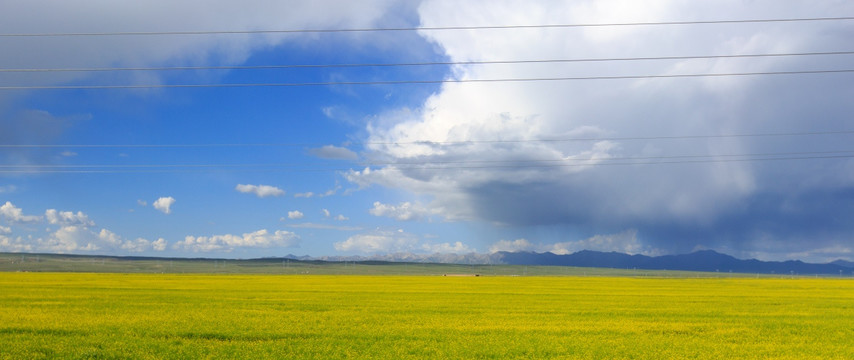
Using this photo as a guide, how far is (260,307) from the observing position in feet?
141

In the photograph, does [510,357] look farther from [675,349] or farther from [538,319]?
[538,319]

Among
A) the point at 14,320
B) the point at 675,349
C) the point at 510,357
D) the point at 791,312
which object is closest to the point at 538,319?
the point at 675,349

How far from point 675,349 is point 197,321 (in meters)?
22.8

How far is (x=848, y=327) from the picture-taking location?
3584cm

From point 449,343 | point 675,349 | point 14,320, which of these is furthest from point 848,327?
point 14,320

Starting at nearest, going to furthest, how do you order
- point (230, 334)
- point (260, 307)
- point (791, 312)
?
point (230, 334)
point (260, 307)
point (791, 312)

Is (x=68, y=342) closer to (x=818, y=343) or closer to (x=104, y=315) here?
(x=104, y=315)

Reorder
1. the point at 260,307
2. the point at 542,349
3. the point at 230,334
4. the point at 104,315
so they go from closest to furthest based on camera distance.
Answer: the point at 542,349, the point at 230,334, the point at 104,315, the point at 260,307

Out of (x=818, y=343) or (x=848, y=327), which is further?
(x=848, y=327)

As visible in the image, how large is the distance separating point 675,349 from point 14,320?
103 ft

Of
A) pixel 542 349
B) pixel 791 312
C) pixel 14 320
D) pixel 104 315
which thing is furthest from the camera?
pixel 791 312

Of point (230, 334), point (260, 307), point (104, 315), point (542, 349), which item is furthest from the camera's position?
point (260, 307)

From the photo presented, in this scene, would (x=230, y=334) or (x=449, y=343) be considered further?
(x=230, y=334)

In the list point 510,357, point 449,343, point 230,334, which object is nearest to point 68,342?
point 230,334
